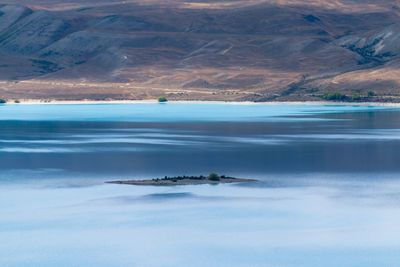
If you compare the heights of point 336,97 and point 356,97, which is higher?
point 336,97

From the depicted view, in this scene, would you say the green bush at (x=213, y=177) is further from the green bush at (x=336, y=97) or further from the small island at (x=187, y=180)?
the green bush at (x=336, y=97)

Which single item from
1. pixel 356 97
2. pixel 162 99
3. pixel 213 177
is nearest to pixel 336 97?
pixel 356 97

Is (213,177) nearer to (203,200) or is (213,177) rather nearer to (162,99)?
(203,200)

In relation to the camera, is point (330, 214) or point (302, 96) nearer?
point (330, 214)

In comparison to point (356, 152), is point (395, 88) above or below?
above

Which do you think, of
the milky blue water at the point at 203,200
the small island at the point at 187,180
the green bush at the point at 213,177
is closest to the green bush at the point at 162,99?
the milky blue water at the point at 203,200

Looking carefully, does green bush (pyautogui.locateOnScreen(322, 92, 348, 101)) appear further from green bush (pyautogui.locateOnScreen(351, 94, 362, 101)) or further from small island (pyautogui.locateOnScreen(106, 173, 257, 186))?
small island (pyautogui.locateOnScreen(106, 173, 257, 186))

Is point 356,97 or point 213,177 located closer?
point 213,177

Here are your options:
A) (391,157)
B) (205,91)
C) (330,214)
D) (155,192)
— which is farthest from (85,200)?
(205,91)

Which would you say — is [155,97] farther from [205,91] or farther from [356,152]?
[356,152]
